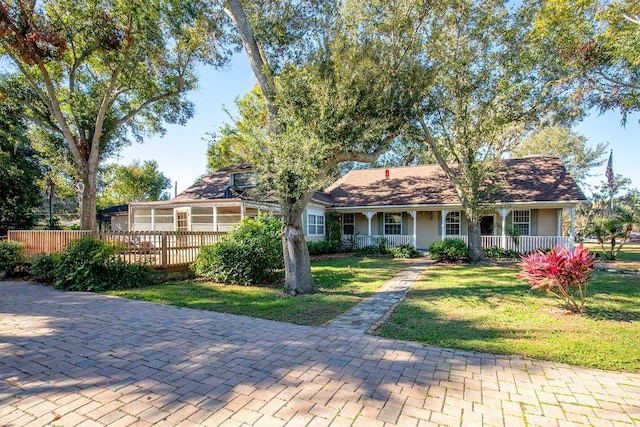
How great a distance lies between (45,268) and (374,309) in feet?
30.5

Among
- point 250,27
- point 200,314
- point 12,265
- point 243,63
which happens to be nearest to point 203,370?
point 200,314

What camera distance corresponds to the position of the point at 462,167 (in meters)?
13.4

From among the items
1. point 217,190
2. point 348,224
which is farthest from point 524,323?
point 217,190

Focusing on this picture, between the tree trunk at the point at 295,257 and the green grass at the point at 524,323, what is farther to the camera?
the tree trunk at the point at 295,257

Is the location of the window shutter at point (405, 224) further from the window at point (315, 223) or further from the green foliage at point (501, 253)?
the window at point (315, 223)

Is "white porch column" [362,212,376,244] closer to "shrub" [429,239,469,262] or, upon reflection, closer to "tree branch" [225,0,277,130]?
"shrub" [429,239,469,262]

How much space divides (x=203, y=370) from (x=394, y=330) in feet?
9.27

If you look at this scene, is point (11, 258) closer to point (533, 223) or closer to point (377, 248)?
point (377, 248)

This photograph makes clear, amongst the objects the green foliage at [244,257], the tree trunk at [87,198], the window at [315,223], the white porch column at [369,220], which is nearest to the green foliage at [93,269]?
the green foliage at [244,257]

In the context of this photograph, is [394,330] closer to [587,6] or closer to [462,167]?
[462,167]

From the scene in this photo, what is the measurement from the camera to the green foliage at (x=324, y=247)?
1617 cm

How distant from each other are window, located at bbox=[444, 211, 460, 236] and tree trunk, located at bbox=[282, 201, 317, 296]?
41.2 feet

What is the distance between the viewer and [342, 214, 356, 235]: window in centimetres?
2003

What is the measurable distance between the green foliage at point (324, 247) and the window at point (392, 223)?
2985 millimetres
